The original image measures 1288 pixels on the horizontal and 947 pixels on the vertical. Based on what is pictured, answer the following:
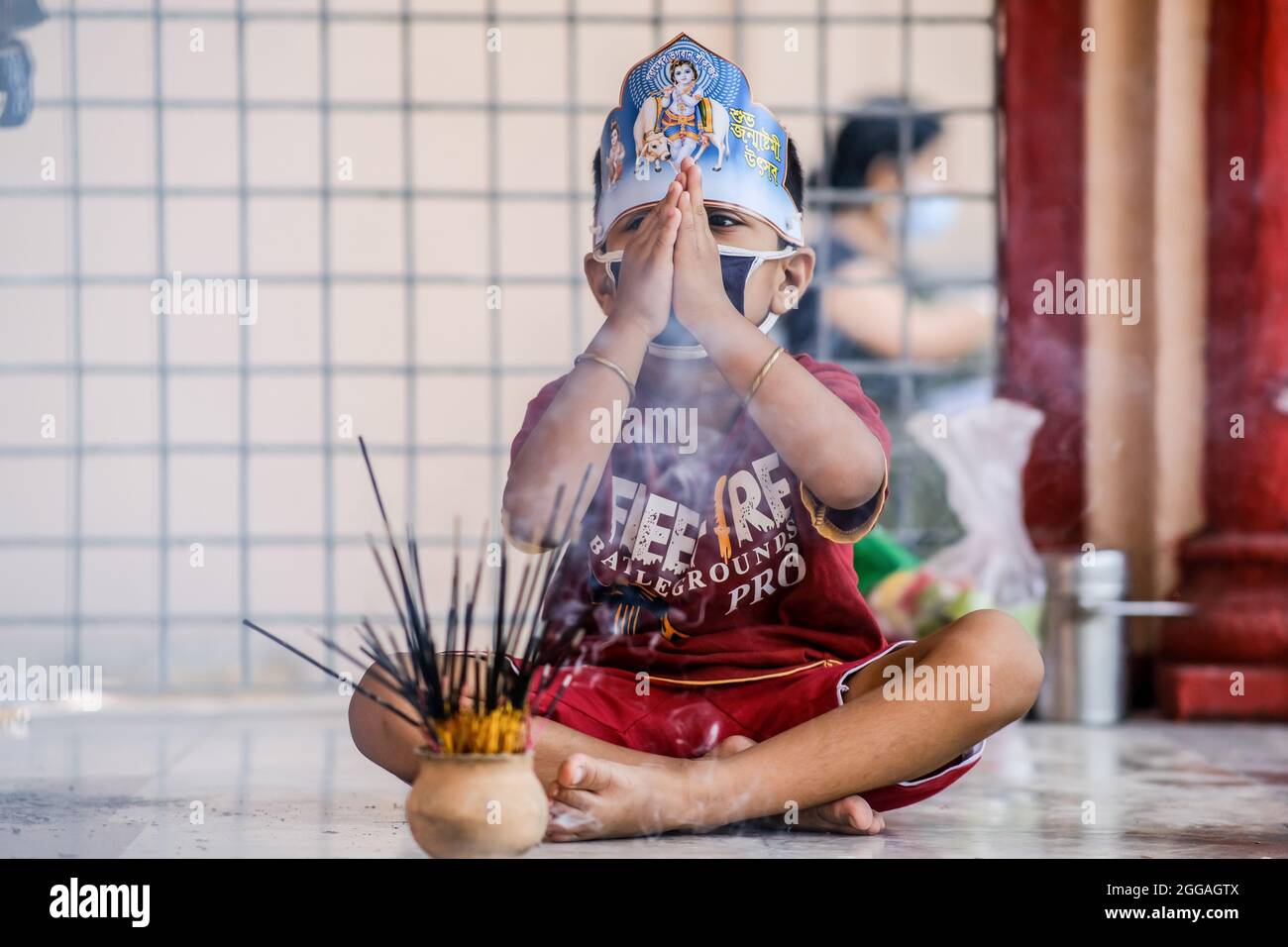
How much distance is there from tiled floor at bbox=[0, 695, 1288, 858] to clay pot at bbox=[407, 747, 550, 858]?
9cm

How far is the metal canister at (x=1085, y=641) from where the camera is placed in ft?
9.00

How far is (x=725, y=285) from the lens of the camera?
5.08 feet

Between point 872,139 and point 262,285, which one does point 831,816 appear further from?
point 872,139

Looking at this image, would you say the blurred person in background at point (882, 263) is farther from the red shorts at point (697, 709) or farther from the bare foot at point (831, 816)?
the bare foot at point (831, 816)

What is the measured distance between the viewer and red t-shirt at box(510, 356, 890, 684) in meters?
1.57

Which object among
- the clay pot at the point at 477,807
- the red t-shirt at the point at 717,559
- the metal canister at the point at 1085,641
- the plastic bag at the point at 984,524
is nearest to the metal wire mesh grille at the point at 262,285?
the red t-shirt at the point at 717,559

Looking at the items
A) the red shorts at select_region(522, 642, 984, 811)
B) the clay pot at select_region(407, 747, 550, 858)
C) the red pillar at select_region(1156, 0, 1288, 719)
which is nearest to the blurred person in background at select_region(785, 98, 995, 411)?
the red pillar at select_region(1156, 0, 1288, 719)

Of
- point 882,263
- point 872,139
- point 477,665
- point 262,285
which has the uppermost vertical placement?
point 872,139

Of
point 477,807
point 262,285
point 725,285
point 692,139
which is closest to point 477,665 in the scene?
point 477,807

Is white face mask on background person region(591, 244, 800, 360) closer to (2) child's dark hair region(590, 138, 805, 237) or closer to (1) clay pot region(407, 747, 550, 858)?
(2) child's dark hair region(590, 138, 805, 237)

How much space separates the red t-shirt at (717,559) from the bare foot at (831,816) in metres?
0.12

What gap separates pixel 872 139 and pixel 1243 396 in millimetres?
893
